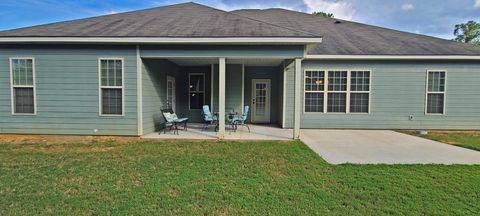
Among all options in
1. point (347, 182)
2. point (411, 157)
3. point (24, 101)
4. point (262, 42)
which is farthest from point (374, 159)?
point (24, 101)

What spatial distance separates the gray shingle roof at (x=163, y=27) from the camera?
628 centimetres

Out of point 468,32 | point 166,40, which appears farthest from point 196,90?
point 468,32

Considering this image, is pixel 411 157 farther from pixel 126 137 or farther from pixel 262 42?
pixel 126 137

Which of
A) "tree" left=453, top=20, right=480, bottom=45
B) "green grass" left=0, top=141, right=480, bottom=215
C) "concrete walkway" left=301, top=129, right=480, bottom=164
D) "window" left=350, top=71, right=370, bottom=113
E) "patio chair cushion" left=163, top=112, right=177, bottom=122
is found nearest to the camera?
"green grass" left=0, top=141, right=480, bottom=215

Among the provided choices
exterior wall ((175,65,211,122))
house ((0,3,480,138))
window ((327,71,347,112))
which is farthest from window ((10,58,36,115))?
window ((327,71,347,112))

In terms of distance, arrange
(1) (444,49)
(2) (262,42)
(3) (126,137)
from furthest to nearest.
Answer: (1) (444,49) < (3) (126,137) < (2) (262,42)

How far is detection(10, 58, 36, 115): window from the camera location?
664 cm

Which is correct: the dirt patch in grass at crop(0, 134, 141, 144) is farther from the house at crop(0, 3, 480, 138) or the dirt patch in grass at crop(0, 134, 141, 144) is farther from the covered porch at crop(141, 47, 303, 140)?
the covered porch at crop(141, 47, 303, 140)

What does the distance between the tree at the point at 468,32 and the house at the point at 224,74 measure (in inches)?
1252

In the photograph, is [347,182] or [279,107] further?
[279,107]

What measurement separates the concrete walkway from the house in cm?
116

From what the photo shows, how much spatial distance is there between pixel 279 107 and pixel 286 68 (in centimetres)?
178

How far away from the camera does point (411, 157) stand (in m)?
4.88

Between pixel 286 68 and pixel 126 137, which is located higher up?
pixel 286 68
